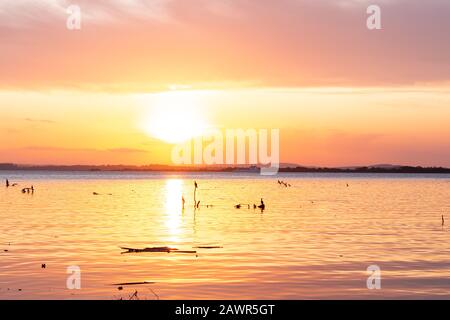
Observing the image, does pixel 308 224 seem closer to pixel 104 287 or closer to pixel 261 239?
pixel 261 239

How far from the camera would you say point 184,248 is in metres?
43.6

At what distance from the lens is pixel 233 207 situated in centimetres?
9188

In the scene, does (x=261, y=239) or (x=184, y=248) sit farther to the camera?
(x=261, y=239)

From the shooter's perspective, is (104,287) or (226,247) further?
(226,247)

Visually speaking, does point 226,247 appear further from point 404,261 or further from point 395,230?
point 395,230

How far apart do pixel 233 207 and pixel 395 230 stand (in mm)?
36714

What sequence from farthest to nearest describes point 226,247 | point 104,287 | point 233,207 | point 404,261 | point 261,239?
point 233,207
point 261,239
point 226,247
point 404,261
point 104,287
